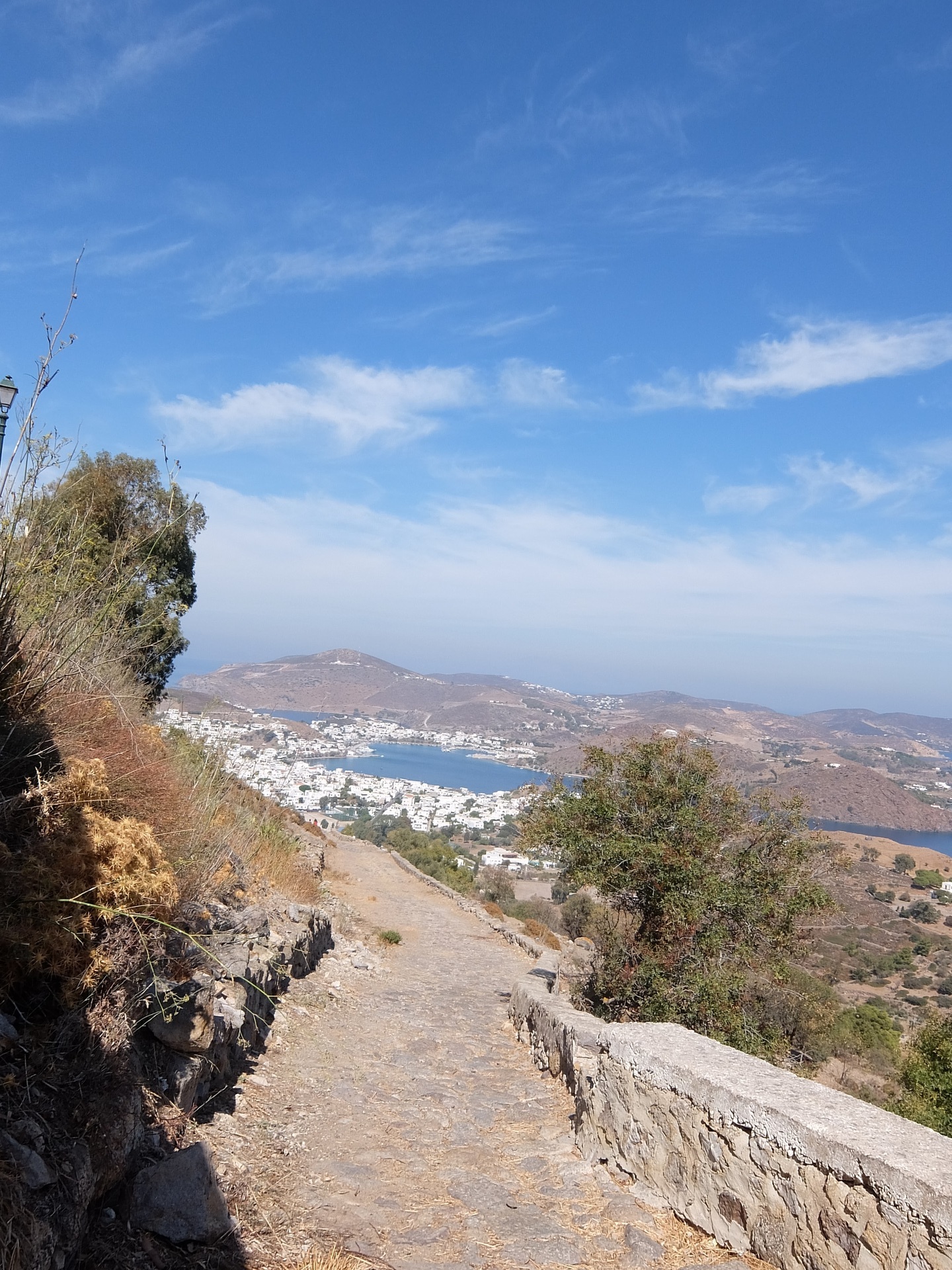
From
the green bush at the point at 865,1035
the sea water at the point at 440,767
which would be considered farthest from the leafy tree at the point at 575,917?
the sea water at the point at 440,767

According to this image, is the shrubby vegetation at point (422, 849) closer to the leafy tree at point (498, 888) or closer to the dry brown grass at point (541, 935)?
the leafy tree at point (498, 888)

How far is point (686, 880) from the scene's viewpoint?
744cm

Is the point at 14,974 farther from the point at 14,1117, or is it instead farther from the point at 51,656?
the point at 51,656

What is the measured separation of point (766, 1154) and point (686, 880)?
375cm

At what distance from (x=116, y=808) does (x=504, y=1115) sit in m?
4.05

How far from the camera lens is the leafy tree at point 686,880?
720 cm

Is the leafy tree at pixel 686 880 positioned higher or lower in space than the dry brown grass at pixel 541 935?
higher

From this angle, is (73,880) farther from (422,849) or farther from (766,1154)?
(422,849)

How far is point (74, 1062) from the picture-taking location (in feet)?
10.5

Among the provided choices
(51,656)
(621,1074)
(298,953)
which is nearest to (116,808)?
(51,656)

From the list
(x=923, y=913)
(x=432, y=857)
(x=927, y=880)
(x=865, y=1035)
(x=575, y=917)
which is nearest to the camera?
A: (x=865, y=1035)

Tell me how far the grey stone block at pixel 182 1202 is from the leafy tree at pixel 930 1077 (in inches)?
417

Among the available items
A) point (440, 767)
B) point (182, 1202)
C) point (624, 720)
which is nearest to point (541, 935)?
point (182, 1202)

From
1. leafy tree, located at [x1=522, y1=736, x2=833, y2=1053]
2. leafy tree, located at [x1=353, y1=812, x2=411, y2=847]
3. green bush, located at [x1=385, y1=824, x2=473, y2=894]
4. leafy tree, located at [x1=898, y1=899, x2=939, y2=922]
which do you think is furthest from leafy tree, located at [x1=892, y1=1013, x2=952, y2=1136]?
leafy tree, located at [x1=898, y1=899, x2=939, y2=922]
